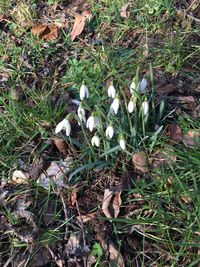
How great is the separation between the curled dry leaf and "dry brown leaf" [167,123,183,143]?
0.81 m

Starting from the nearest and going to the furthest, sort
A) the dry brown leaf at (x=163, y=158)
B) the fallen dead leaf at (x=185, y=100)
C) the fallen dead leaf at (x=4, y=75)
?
the dry brown leaf at (x=163, y=158), the fallen dead leaf at (x=185, y=100), the fallen dead leaf at (x=4, y=75)

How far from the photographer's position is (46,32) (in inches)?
128

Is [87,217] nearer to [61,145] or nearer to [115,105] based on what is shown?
[61,145]

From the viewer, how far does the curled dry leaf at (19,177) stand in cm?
247

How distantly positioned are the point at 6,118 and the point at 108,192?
2.64 ft

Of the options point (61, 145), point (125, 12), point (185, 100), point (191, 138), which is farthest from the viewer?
point (125, 12)

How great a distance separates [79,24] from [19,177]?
130 centimetres

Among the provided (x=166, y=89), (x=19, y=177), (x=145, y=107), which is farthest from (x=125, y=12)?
(x=19, y=177)

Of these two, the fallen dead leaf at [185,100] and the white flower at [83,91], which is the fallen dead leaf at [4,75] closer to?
the white flower at [83,91]

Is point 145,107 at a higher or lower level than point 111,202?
higher

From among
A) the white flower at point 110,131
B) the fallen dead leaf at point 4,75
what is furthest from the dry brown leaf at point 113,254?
the fallen dead leaf at point 4,75

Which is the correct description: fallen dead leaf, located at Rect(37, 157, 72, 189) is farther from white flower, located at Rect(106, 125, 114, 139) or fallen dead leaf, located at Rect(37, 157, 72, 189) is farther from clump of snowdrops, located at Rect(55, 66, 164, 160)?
white flower, located at Rect(106, 125, 114, 139)

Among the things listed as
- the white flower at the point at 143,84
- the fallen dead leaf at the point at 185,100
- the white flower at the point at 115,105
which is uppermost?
the white flower at the point at 143,84

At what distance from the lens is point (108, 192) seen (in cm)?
230
